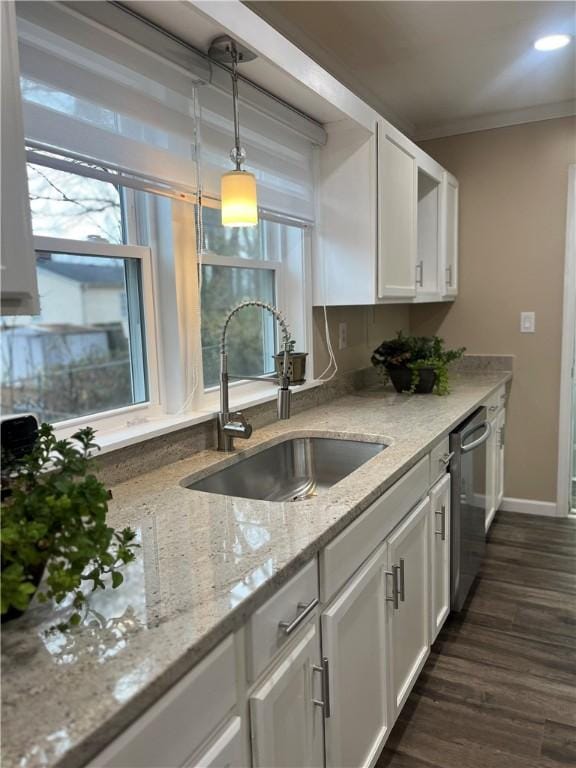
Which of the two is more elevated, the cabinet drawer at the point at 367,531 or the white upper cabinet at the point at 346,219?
the white upper cabinet at the point at 346,219

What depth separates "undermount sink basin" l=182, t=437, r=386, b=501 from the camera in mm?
1948

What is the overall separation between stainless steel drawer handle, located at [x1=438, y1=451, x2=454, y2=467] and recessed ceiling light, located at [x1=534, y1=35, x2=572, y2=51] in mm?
1727

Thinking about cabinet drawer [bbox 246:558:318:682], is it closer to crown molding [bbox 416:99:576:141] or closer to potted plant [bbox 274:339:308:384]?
potted plant [bbox 274:339:308:384]

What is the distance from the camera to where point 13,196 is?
91 centimetres

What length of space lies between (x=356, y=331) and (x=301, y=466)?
45.6 inches

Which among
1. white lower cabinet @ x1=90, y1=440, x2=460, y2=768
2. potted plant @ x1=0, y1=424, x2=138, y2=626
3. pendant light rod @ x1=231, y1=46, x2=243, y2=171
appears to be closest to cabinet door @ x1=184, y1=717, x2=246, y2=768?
white lower cabinet @ x1=90, y1=440, x2=460, y2=768

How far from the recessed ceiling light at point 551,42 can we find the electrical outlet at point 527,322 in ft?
4.86

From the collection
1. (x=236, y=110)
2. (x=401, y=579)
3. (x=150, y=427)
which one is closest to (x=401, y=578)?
(x=401, y=579)

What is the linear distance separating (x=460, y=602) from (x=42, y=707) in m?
2.00

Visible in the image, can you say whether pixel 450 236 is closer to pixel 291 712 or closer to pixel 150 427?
pixel 150 427

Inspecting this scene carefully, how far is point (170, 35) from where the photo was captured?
1563mm

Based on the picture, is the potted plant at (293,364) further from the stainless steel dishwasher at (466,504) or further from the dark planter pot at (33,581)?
the dark planter pot at (33,581)

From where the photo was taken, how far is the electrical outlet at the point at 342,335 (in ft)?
9.46

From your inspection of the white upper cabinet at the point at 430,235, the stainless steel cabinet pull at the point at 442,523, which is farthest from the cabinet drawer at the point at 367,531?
the white upper cabinet at the point at 430,235
